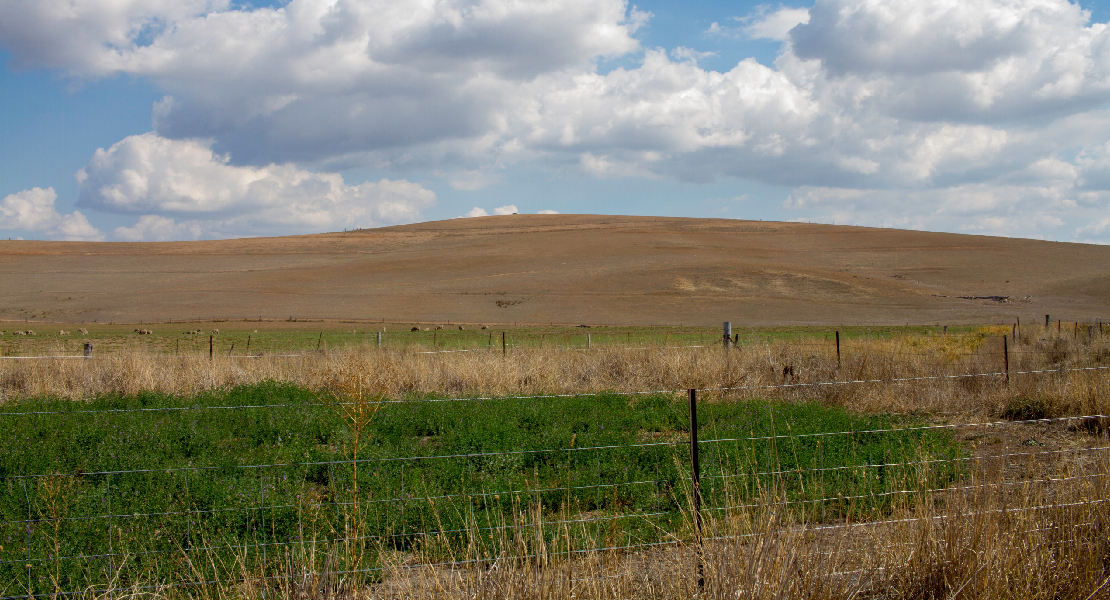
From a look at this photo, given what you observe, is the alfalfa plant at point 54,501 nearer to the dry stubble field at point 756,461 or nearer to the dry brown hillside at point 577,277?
the dry stubble field at point 756,461

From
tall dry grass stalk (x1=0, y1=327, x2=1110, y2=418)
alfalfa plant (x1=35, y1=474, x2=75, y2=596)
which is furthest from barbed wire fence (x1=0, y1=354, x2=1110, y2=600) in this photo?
tall dry grass stalk (x1=0, y1=327, x2=1110, y2=418)

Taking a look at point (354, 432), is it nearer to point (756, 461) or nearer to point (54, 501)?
point (54, 501)

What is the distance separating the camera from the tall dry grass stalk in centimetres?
1271

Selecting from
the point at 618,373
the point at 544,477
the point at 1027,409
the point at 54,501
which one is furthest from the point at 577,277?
the point at 54,501

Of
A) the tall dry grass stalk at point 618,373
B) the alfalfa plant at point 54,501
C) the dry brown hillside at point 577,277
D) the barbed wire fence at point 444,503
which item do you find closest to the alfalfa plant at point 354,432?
the barbed wire fence at point 444,503

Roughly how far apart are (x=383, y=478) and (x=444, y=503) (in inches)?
32.1

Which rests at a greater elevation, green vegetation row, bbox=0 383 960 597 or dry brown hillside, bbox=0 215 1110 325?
dry brown hillside, bbox=0 215 1110 325

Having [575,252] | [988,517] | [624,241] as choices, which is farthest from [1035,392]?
[624,241]

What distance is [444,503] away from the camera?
6.84 meters

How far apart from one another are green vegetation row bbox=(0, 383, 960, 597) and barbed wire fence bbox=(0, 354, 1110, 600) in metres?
0.03

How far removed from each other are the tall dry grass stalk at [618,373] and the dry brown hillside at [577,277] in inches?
1197

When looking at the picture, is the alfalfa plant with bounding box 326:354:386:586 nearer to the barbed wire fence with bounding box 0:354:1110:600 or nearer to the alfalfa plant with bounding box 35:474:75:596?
the barbed wire fence with bounding box 0:354:1110:600

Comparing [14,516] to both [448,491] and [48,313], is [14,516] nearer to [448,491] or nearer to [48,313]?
[448,491]

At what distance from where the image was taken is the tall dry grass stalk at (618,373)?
41.7 ft
